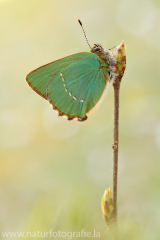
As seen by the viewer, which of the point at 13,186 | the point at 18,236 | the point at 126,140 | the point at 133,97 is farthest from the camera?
the point at 133,97

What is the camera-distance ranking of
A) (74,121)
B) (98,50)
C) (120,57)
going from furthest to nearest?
(74,121) < (98,50) < (120,57)

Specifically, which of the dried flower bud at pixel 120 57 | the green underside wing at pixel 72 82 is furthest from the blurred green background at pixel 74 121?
the dried flower bud at pixel 120 57

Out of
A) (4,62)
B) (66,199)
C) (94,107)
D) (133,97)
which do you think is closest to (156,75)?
(133,97)

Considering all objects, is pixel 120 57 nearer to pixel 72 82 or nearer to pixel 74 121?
pixel 72 82

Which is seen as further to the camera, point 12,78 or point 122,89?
point 12,78

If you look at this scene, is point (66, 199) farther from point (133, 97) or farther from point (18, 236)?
point (133, 97)

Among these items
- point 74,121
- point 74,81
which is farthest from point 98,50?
point 74,121

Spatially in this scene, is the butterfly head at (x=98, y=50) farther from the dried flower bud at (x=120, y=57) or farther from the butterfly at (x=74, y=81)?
the dried flower bud at (x=120, y=57)
